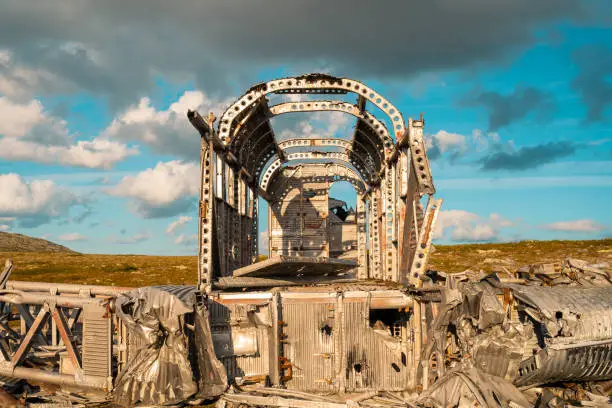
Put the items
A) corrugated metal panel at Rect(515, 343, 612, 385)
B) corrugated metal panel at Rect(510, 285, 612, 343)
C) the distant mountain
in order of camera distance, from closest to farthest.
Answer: corrugated metal panel at Rect(515, 343, 612, 385) → corrugated metal panel at Rect(510, 285, 612, 343) → the distant mountain

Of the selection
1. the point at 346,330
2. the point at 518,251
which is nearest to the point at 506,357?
the point at 346,330

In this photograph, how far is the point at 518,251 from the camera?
4309 cm

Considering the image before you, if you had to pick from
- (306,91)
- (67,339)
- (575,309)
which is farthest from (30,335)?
(575,309)

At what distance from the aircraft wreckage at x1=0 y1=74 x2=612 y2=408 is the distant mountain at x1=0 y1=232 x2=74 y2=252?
270 ft

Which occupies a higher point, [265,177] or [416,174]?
[265,177]

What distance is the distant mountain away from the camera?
89.4m

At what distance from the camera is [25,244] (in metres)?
94.9

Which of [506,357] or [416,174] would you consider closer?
[506,357]

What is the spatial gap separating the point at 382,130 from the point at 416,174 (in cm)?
590

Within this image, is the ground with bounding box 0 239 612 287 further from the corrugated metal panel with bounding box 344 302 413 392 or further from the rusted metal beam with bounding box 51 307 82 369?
the rusted metal beam with bounding box 51 307 82 369

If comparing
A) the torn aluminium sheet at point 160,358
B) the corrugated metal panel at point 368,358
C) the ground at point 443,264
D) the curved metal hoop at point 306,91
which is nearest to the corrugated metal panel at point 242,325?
the torn aluminium sheet at point 160,358

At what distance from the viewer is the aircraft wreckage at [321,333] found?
11.4 meters

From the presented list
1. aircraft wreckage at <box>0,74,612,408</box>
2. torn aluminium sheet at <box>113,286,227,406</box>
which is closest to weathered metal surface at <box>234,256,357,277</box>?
aircraft wreckage at <box>0,74,612,408</box>

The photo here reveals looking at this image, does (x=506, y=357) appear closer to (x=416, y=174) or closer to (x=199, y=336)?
(x=416, y=174)
